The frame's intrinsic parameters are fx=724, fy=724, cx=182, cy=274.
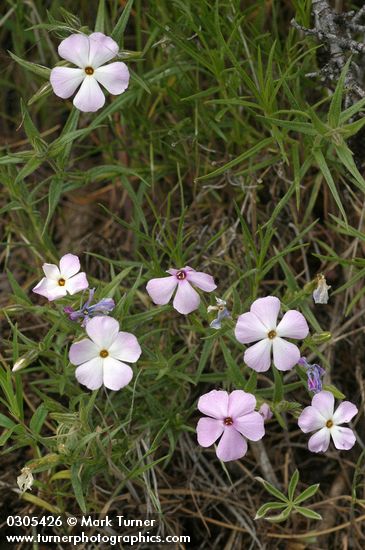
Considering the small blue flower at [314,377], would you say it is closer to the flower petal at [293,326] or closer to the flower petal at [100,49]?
the flower petal at [293,326]

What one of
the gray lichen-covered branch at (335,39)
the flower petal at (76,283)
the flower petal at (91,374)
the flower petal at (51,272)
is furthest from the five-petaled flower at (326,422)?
the gray lichen-covered branch at (335,39)

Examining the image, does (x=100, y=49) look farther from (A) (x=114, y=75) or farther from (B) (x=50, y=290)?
(B) (x=50, y=290)

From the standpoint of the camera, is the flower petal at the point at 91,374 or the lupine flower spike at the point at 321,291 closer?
the flower petal at the point at 91,374

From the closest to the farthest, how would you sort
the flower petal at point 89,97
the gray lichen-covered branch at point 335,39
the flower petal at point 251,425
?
the flower petal at point 251,425 → the flower petal at point 89,97 → the gray lichen-covered branch at point 335,39

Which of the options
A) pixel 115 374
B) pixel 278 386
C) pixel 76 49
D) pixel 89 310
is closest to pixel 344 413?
pixel 278 386

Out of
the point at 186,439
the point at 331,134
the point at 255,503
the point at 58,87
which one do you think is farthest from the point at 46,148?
the point at 255,503
